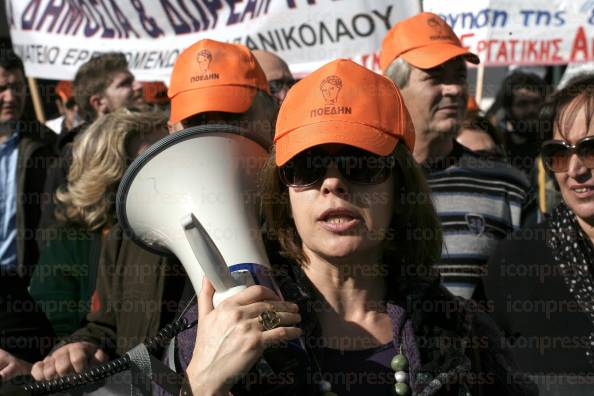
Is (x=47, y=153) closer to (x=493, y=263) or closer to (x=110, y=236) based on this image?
(x=110, y=236)

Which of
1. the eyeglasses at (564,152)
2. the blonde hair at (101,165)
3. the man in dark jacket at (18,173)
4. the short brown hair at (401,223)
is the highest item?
the man in dark jacket at (18,173)

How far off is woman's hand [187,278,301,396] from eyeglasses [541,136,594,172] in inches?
51.7

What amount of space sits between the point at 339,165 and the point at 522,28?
10.3 feet

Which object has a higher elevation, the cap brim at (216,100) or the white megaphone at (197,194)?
the cap brim at (216,100)

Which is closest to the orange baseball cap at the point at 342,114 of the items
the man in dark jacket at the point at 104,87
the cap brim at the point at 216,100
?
the cap brim at the point at 216,100

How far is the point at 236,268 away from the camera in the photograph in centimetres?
209

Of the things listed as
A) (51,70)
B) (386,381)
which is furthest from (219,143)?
(51,70)

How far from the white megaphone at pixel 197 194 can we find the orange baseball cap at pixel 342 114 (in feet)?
0.55

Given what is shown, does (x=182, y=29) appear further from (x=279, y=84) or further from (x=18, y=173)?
(x=279, y=84)

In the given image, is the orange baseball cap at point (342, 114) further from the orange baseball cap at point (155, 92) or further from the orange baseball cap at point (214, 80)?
the orange baseball cap at point (155, 92)

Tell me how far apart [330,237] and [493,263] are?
1.07 metres

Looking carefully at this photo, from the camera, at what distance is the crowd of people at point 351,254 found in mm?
2119

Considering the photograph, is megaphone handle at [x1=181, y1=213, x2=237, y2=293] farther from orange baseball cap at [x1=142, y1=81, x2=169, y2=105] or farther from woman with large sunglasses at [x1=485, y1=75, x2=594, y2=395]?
orange baseball cap at [x1=142, y1=81, x2=169, y2=105]

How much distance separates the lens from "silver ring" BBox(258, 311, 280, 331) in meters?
1.91
